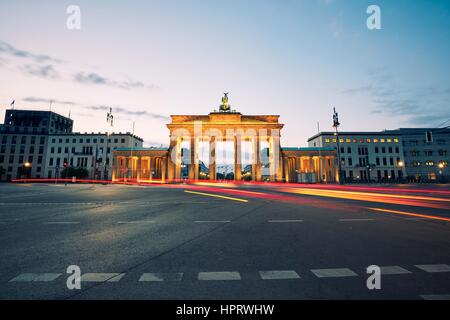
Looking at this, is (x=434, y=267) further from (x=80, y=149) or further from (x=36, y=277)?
(x=80, y=149)

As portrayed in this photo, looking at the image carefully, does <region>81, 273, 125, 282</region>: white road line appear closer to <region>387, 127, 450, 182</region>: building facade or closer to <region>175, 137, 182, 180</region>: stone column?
<region>175, 137, 182, 180</region>: stone column

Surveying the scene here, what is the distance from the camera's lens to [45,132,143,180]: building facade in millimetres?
72312

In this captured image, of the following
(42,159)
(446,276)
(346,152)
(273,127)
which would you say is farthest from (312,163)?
(42,159)

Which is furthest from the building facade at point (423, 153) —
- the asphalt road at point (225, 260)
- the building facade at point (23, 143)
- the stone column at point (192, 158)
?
the building facade at point (23, 143)

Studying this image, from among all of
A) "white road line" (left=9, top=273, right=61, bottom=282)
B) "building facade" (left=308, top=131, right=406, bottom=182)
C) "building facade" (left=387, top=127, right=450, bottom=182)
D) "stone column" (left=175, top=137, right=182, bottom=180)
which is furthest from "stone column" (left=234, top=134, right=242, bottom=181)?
"building facade" (left=387, top=127, right=450, bottom=182)

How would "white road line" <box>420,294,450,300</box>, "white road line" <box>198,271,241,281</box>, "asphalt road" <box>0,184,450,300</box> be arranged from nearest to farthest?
"white road line" <box>420,294,450,300</box>
"asphalt road" <box>0,184,450,300</box>
"white road line" <box>198,271,241,281</box>

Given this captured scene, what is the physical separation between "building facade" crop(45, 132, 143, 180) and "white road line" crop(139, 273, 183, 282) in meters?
75.4

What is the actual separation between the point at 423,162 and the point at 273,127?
61320 millimetres

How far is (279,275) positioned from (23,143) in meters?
101

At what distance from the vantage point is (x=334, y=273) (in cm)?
325

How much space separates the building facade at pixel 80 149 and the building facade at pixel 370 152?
2805 inches

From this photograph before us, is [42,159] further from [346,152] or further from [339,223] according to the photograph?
[346,152]

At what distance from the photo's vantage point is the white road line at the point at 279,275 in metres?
3.11

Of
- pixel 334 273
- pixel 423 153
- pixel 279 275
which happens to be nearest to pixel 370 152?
pixel 423 153
